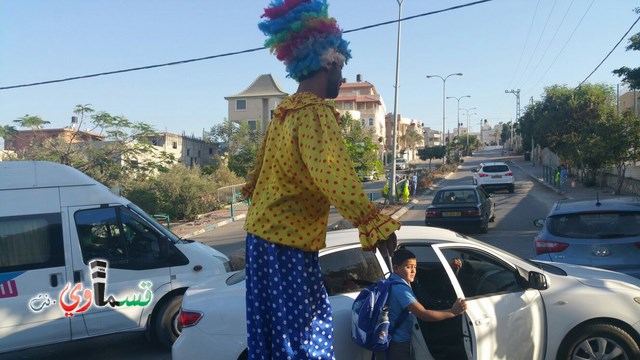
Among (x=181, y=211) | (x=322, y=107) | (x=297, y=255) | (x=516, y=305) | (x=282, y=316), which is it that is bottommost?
(x=181, y=211)

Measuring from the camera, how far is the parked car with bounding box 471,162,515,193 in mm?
26922

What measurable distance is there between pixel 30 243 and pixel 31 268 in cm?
28

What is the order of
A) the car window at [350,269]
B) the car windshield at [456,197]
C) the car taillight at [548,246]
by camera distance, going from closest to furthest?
Result: the car window at [350,269] < the car taillight at [548,246] < the car windshield at [456,197]

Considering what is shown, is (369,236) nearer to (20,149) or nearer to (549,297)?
(549,297)

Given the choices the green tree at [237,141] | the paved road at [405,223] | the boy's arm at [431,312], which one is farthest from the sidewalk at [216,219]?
the green tree at [237,141]

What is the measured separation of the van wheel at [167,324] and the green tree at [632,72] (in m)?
15.5

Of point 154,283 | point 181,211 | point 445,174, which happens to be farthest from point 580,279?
point 445,174

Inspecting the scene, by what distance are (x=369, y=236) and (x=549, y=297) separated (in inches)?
112

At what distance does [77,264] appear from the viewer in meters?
5.75

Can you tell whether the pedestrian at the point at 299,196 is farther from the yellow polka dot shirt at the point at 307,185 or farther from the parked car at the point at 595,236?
the parked car at the point at 595,236

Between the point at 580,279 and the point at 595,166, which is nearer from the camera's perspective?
the point at 580,279

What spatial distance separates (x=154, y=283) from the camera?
19.7 ft

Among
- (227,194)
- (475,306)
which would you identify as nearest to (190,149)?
(227,194)

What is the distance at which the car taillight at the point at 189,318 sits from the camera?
380 cm
